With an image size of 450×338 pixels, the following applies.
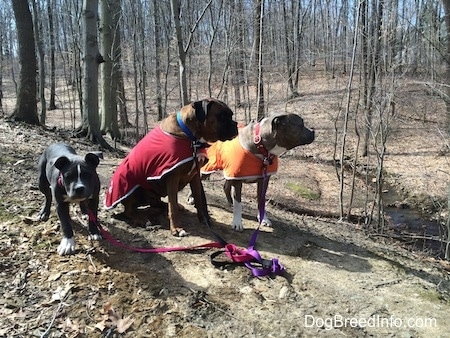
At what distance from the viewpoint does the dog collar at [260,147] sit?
4.97 m

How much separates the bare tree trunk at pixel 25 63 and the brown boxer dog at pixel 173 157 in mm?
6303

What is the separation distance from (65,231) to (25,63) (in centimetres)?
740

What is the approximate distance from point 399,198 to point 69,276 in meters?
9.45

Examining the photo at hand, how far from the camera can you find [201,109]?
4.41m

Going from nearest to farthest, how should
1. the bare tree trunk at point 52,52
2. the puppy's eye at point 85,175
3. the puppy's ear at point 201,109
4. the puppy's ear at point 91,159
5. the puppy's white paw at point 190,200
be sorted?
1. the puppy's eye at point 85,175
2. the puppy's ear at point 91,159
3. the puppy's ear at point 201,109
4. the puppy's white paw at point 190,200
5. the bare tree trunk at point 52,52

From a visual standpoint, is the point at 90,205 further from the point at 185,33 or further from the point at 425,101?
the point at 185,33

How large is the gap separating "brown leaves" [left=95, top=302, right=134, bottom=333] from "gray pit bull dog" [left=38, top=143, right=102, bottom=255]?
0.94m

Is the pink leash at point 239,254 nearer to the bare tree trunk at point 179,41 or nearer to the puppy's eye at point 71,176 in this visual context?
the puppy's eye at point 71,176

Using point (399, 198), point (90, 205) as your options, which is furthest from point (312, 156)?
point (90, 205)

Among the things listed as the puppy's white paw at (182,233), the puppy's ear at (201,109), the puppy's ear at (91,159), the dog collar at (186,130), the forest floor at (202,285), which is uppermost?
the puppy's ear at (201,109)

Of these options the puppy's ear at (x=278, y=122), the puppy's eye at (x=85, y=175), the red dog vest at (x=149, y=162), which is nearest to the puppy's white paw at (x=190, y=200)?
the red dog vest at (x=149, y=162)

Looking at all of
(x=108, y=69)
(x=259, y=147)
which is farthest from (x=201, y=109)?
(x=108, y=69)

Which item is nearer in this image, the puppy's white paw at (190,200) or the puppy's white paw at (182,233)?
the puppy's white paw at (182,233)

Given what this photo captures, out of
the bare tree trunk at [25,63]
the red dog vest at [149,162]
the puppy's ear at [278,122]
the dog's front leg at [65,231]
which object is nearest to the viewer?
the dog's front leg at [65,231]
